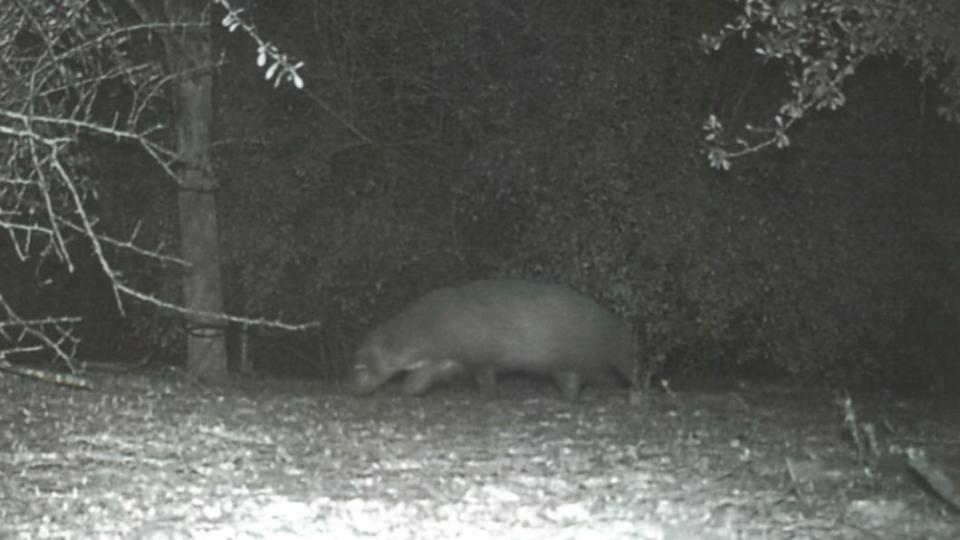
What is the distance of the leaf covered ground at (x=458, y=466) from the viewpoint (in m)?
6.16

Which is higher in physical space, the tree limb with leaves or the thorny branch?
the tree limb with leaves

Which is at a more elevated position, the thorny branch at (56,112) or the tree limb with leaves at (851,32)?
the tree limb with leaves at (851,32)

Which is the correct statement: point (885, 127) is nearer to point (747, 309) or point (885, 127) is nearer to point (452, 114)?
point (747, 309)

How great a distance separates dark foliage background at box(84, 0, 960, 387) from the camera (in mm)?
11250

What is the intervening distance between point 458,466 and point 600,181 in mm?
4075

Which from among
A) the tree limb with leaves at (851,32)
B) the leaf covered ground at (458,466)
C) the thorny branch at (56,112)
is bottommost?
the leaf covered ground at (458,466)

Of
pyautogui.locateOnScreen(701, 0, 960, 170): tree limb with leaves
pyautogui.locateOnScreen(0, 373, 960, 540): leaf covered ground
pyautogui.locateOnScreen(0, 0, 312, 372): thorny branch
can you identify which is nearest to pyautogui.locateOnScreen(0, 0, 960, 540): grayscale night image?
pyautogui.locateOnScreen(0, 373, 960, 540): leaf covered ground

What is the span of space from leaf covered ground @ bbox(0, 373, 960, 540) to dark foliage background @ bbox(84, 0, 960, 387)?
1.07 metres

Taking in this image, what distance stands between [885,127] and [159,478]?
622cm

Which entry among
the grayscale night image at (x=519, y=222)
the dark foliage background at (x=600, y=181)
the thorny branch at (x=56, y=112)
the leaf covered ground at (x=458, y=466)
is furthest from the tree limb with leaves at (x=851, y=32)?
the dark foliage background at (x=600, y=181)

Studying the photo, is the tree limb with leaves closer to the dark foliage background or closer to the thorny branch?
the thorny branch

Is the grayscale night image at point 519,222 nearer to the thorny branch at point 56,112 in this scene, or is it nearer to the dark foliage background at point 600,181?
the dark foliage background at point 600,181

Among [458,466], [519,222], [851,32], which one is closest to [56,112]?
[458,466]

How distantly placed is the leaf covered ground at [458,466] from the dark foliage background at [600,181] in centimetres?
107
